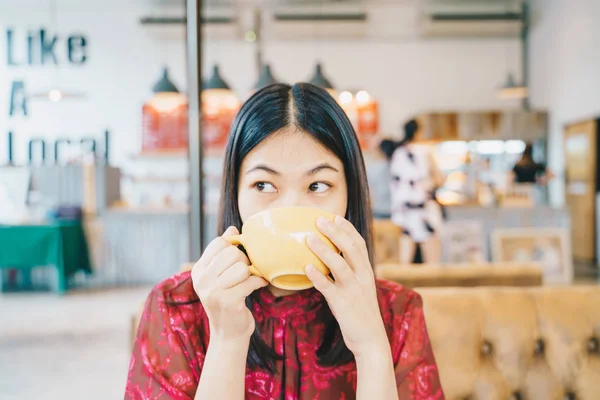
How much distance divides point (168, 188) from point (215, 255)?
8423 mm

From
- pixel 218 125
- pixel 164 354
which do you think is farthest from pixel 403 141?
pixel 218 125

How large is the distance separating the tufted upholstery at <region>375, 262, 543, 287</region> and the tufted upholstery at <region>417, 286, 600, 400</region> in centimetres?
47

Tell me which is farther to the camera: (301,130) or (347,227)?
(301,130)

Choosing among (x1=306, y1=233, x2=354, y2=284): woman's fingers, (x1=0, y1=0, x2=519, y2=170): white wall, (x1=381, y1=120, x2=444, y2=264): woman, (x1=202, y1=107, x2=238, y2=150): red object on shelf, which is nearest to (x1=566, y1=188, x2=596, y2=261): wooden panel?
(x1=0, y1=0, x2=519, y2=170): white wall

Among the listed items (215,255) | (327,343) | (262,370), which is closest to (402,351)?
(327,343)

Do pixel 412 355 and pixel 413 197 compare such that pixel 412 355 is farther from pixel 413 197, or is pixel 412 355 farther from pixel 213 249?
pixel 413 197

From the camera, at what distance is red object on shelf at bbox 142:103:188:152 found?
8758 millimetres

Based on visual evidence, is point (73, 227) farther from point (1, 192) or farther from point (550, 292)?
point (550, 292)

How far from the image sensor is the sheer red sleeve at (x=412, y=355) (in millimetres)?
833

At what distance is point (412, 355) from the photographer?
85cm

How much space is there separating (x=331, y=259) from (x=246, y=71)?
335 inches

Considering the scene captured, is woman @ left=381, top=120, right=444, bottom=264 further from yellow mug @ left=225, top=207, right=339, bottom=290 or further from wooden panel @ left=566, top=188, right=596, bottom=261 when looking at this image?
wooden panel @ left=566, top=188, right=596, bottom=261

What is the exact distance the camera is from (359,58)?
8719mm

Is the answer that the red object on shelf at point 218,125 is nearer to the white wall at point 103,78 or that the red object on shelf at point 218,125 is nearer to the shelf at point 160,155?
the shelf at point 160,155
